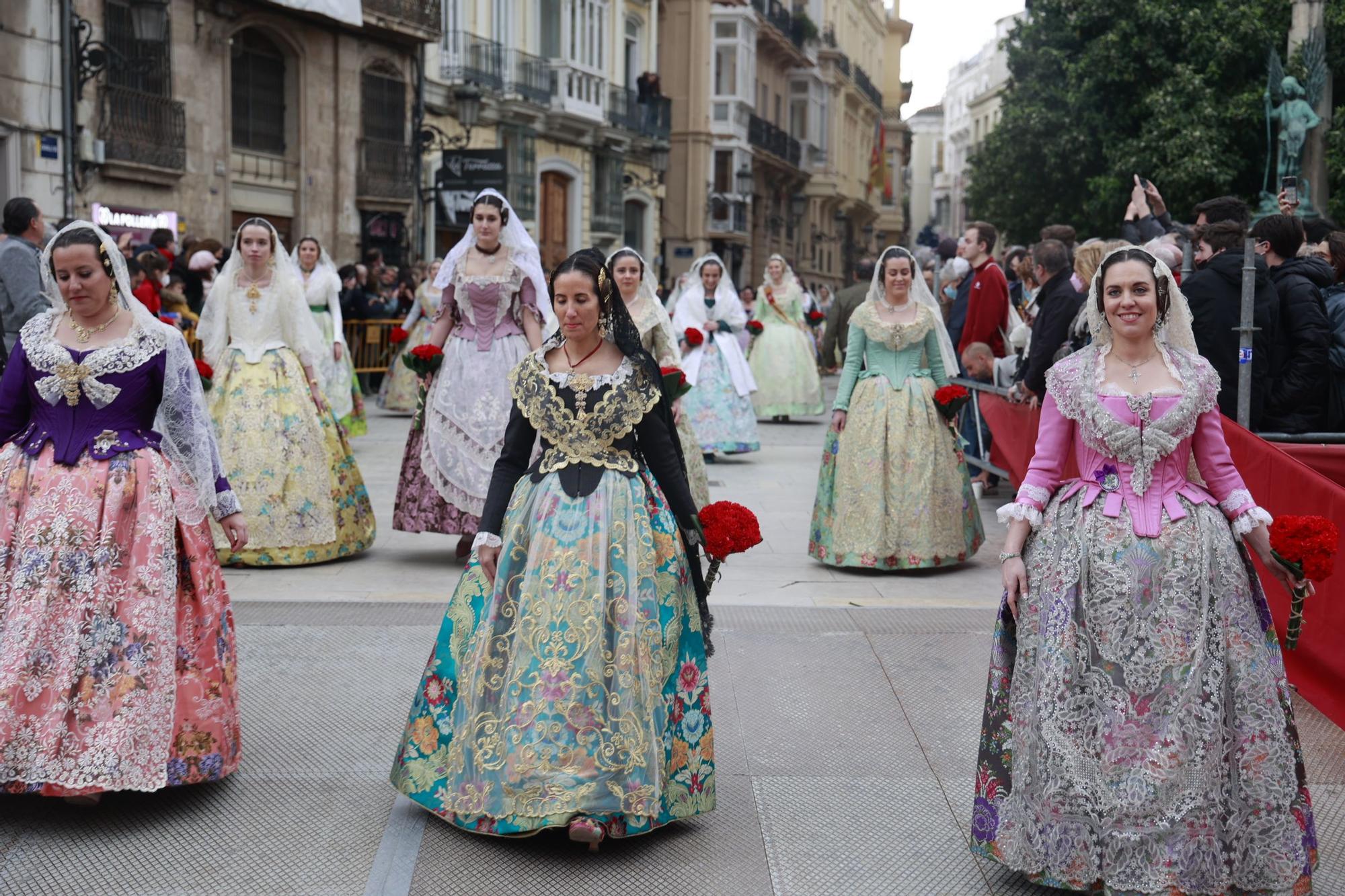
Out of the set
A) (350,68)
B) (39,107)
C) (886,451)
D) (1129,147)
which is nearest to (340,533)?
(886,451)

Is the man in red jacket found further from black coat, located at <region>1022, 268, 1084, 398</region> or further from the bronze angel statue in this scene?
the bronze angel statue

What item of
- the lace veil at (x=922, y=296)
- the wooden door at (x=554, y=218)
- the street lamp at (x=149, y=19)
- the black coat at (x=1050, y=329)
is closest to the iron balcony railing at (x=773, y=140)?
the wooden door at (x=554, y=218)

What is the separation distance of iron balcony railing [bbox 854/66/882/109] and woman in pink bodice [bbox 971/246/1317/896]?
58.2m

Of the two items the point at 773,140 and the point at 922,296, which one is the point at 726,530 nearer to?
the point at 922,296

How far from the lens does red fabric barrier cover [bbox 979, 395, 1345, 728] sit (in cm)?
556

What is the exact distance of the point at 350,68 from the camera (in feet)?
76.4

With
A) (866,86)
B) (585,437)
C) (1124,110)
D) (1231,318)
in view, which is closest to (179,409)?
(585,437)

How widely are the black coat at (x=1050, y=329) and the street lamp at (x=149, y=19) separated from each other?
1317cm

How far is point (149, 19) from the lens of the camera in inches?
703

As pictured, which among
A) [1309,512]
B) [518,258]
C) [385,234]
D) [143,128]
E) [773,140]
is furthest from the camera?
[773,140]

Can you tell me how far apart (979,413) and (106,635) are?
8027mm

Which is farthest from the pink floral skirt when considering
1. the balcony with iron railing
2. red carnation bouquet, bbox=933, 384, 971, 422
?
the balcony with iron railing

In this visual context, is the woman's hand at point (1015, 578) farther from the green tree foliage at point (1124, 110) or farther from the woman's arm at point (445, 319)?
the green tree foliage at point (1124, 110)

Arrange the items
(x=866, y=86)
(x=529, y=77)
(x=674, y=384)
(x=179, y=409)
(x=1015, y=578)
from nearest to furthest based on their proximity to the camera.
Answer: (x=1015, y=578)
(x=179, y=409)
(x=674, y=384)
(x=529, y=77)
(x=866, y=86)
